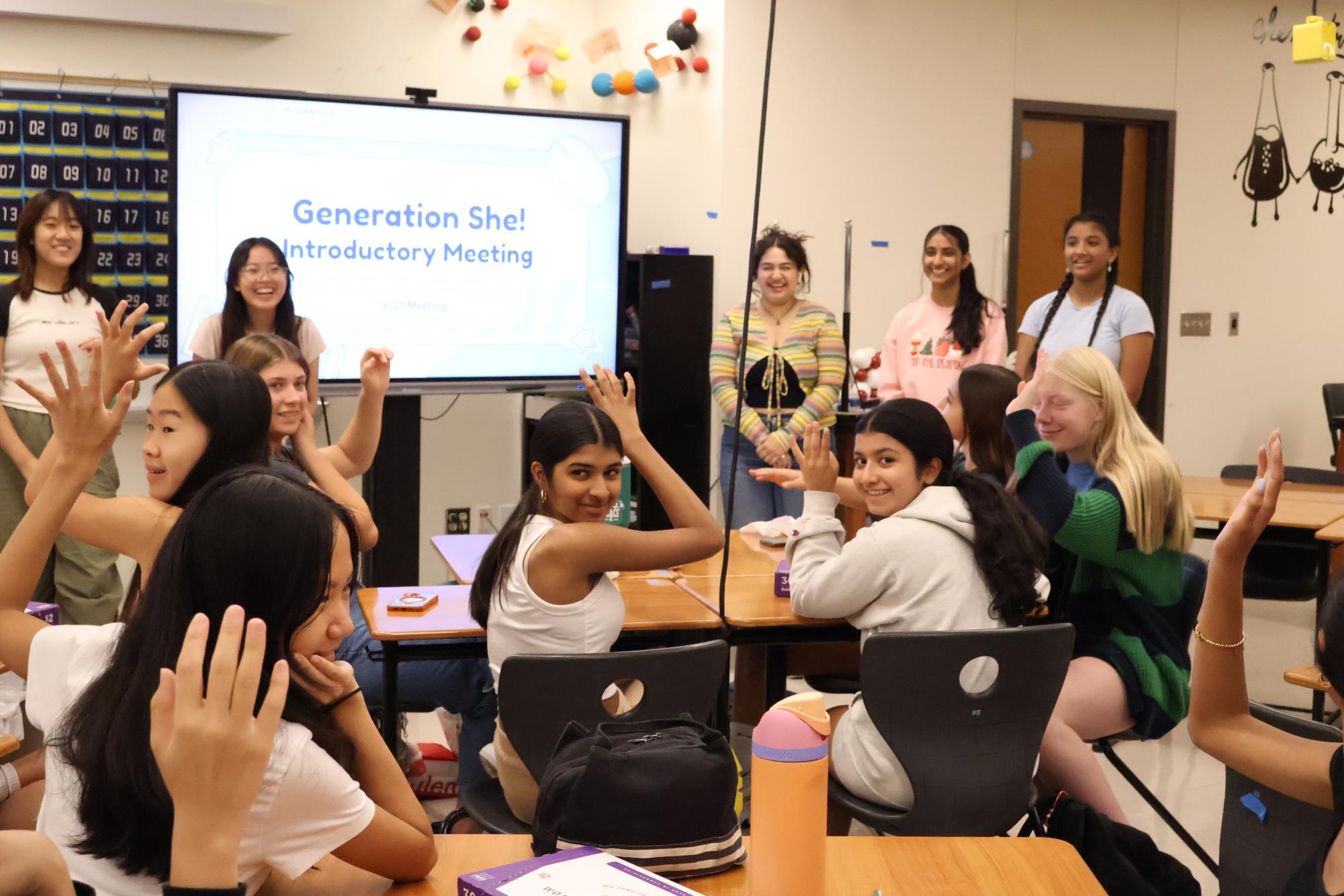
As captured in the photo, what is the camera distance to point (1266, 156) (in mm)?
6777

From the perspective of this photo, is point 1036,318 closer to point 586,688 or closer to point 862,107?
point 862,107

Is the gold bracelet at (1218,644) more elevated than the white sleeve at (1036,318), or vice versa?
the white sleeve at (1036,318)

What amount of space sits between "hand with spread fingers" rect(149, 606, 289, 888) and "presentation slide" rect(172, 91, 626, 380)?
151 inches

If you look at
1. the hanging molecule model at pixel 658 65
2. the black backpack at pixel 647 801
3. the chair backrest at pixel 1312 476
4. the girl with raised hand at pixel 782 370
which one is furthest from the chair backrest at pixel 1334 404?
the black backpack at pixel 647 801

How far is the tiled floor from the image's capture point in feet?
10.8

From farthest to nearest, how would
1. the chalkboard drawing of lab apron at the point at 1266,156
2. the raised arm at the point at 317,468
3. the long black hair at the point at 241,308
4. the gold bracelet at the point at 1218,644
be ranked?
the chalkboard drawing of lab apron at the point at 1266,156 → the long black hair at the point at 241,308 → the raised arm at the point at 317,468 → the gold bracelet at the point at 1218,644

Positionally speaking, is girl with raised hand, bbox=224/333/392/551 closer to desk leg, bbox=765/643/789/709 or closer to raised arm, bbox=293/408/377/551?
raised arm, bbox=293/408/377/551

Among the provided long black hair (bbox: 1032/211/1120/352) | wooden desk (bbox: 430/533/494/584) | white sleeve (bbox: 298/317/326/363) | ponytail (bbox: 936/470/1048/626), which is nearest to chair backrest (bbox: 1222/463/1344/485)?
long black hair (bbox: 1032/211/1120/352)

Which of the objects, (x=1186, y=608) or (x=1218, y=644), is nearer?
(x=1218, y=644)

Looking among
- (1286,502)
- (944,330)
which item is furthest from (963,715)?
(944,330)

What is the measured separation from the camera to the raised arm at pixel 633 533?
7.72 ft

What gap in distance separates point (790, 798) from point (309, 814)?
19.1 inches

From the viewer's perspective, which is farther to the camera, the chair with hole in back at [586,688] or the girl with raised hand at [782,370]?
the girl with raised hand at [782,370]

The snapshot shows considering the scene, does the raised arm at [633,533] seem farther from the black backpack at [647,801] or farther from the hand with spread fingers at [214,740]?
the hand with spread fingers at [214,740]
